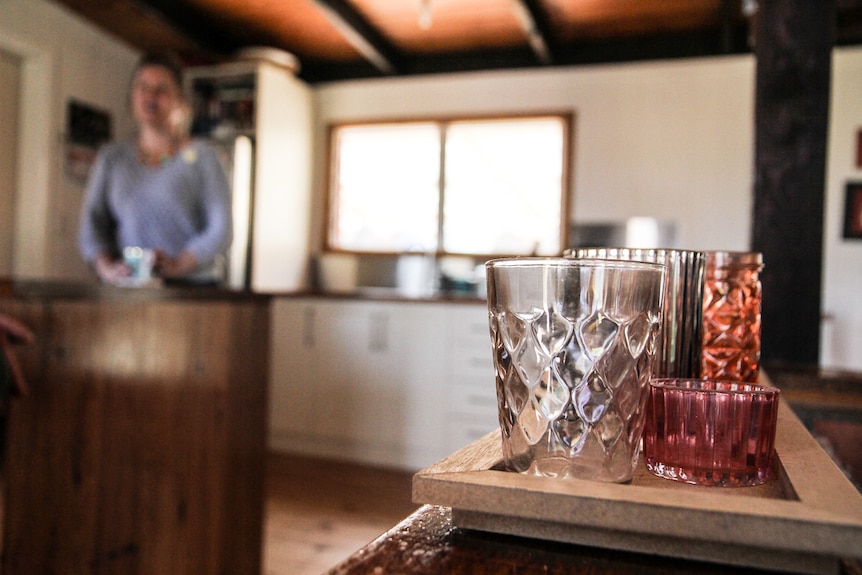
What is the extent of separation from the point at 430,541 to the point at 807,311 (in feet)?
5.20

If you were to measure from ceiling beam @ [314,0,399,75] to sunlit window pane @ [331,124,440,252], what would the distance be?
1.49 feet

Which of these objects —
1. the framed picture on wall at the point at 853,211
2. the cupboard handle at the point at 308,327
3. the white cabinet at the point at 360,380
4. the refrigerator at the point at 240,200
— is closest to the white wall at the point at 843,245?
the framed picture on wall at the point at 853,211

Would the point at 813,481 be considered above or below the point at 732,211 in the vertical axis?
below

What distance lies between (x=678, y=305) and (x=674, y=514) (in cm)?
21

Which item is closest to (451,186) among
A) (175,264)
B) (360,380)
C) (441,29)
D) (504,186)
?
(504,186)

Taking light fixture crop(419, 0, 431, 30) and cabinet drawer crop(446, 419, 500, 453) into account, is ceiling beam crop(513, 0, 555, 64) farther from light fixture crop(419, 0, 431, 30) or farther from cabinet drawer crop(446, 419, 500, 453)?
cabinet drawer crop(446, 419, 500, 453)

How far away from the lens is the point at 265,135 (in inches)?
176

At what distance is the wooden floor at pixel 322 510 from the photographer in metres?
2.37

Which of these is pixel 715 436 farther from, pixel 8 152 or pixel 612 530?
pixel 8 152

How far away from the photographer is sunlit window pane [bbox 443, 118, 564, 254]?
457 centimetres

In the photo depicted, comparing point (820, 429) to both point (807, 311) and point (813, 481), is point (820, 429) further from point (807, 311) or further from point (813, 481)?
point (813, 481)

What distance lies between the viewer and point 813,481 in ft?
1.12

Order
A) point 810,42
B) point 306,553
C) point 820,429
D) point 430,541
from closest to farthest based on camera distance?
1. point 430,541
2. point 820,429
3. point 810,42
4. point 306,553


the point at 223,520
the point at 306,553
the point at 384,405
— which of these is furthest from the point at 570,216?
the point at 223,520
